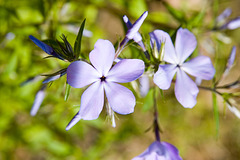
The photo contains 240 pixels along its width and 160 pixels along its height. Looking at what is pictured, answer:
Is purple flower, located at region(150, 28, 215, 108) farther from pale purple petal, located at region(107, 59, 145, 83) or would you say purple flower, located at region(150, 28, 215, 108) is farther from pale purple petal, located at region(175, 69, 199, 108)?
pale purple petal, located at region(107, 59, 145, 83)

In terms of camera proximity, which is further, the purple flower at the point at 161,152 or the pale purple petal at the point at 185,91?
the purple flower at the point at 161,152

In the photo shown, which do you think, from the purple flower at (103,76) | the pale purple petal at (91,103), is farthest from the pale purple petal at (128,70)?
the pale purple petal at (91,103)

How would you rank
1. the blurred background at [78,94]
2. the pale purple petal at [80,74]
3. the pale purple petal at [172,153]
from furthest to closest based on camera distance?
1. the blurred background at [78,94]
2. the pale purple petal at [172,153]
3. the pale purple petal at [80,74]

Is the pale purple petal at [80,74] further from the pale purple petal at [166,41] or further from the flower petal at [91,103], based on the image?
the pale purple petal at [166,41]

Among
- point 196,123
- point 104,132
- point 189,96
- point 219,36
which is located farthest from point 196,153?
point 189,96

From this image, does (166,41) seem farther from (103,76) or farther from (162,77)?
(103,76)

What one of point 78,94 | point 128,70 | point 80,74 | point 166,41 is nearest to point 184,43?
point 166,41
